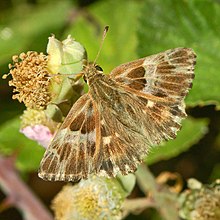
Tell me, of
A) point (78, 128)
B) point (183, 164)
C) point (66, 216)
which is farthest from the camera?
point (183, 164)

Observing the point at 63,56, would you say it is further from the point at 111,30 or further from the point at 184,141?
the point at 111,30

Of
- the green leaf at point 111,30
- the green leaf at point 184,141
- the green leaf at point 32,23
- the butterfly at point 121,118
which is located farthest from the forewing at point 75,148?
the green leaf at point 32,23

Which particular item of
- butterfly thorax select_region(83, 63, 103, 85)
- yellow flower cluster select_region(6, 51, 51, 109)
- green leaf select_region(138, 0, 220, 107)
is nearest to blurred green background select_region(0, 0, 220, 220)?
green leaf select_region(138, 0, 220, 107)

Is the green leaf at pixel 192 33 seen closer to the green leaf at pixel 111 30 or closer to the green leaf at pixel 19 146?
the green leaf at pixel 111 30

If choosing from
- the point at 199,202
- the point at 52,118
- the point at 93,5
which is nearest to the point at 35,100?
the point at 52,118

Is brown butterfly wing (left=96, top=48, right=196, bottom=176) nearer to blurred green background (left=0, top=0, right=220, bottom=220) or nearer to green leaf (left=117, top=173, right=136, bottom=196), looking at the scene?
green leaf (left=117, top=173, right=136, bottom=196)

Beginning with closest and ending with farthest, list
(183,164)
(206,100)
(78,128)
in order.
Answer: (78,128), (206,100), (183,164)

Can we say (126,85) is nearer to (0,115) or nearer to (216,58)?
(216,58)
